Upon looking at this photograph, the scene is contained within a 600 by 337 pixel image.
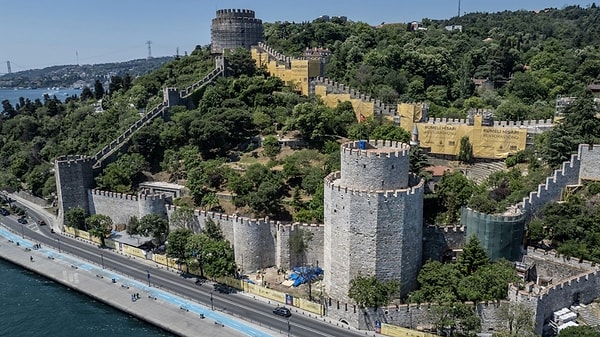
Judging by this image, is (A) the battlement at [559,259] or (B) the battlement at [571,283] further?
(A) the battlement at [559,259]

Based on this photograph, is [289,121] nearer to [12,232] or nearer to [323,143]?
[323,143]

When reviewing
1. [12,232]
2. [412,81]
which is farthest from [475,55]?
[12,232]

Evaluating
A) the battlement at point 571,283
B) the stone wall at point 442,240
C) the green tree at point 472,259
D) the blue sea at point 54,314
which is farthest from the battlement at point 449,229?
the blue sea at point 54,314

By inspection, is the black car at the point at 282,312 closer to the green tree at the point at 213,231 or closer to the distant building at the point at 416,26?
the green tree at the point at 213,231

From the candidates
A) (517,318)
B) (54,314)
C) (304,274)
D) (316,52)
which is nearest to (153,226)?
(54,314)

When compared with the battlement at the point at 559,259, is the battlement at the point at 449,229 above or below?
above

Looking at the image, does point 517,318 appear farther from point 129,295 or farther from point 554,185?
point 129,295

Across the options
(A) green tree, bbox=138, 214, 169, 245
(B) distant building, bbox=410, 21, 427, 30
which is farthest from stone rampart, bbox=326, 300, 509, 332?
(B) distant building, bbox=410, 21, 427, 30
